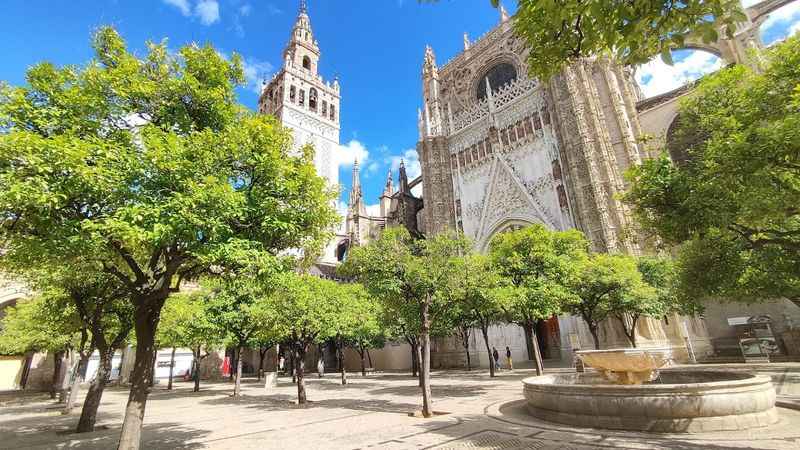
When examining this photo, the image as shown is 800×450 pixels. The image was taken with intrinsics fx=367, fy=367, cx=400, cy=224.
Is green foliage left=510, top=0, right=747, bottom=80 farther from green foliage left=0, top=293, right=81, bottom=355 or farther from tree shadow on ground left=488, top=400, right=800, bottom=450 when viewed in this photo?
green foliage left=0, top=293, right=81, bottom=355

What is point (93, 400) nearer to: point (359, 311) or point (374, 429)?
→ point (374, 429)

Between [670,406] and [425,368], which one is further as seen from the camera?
[425,368]

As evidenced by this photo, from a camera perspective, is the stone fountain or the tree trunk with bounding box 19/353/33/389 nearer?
the stone fountain

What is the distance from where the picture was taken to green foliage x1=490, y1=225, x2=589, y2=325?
1459 cm

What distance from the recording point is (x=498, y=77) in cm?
3422

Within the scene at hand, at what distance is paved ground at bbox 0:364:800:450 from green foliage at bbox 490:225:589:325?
3293 millimetres

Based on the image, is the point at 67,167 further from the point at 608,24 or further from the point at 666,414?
the point at 666,414

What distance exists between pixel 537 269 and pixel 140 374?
1454 cm

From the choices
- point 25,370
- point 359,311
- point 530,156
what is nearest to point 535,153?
point 530,156

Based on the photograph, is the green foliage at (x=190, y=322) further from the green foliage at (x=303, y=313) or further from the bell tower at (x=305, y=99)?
the bell tower at (x=305, y=99)

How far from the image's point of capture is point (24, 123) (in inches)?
218

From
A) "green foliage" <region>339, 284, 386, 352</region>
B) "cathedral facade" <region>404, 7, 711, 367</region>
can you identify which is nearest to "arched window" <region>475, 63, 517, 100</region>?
"cathedral facade" <region>404, 7, 711, 367</region>

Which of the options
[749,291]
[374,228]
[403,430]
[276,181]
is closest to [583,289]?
[749,291]

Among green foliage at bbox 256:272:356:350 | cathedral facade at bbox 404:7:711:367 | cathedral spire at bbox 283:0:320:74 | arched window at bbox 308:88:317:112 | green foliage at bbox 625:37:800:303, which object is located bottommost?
green foliage at bbox 256:272:356:350
